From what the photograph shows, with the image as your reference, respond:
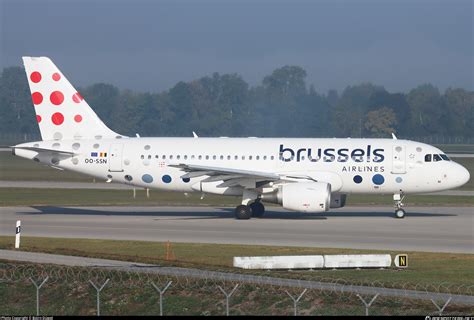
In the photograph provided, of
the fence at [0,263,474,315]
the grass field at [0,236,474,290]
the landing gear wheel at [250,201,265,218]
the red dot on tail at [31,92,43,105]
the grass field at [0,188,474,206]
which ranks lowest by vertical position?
the fence at [0,263,474,315]

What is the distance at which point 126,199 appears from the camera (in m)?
64.1

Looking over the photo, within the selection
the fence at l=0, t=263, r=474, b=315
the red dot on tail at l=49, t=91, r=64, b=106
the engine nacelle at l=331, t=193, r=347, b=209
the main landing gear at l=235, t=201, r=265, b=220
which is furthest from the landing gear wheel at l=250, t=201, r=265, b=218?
the fence at l=0, t=263, r=474, b=315

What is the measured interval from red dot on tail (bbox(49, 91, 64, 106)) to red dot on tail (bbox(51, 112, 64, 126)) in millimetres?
590

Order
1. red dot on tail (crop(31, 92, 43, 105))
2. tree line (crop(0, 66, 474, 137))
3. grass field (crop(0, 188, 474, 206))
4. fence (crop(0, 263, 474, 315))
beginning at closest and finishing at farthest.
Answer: fence (crop(0, 263, 474, 315)) < red dot on tail (crop(31, 92, 43, 105)) < grass field (crop(0, 188, 474, 206)) < tree line (crop(0, 66, 474, 137))

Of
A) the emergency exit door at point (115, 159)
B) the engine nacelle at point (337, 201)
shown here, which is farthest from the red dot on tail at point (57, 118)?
the engine nacelle at point (337, 201)

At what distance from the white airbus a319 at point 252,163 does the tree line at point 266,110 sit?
84940 mm

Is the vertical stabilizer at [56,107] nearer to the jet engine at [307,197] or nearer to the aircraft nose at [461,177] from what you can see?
the jet engine at [307,197]

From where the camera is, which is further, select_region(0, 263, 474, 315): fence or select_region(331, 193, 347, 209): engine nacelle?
select_region(331, 193, 347, 209): engine nacelle

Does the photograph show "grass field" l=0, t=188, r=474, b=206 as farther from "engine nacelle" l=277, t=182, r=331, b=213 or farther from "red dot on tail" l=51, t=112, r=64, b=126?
"engine nacelle" l=277, t=182, r=331, b=213

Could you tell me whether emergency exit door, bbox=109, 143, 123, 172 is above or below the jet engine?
above

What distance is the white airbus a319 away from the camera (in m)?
49.8

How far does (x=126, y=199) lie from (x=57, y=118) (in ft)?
42.3

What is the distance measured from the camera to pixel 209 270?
3186 centimetres

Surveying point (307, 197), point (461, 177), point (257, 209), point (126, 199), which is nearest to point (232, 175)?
point (257, 209)
